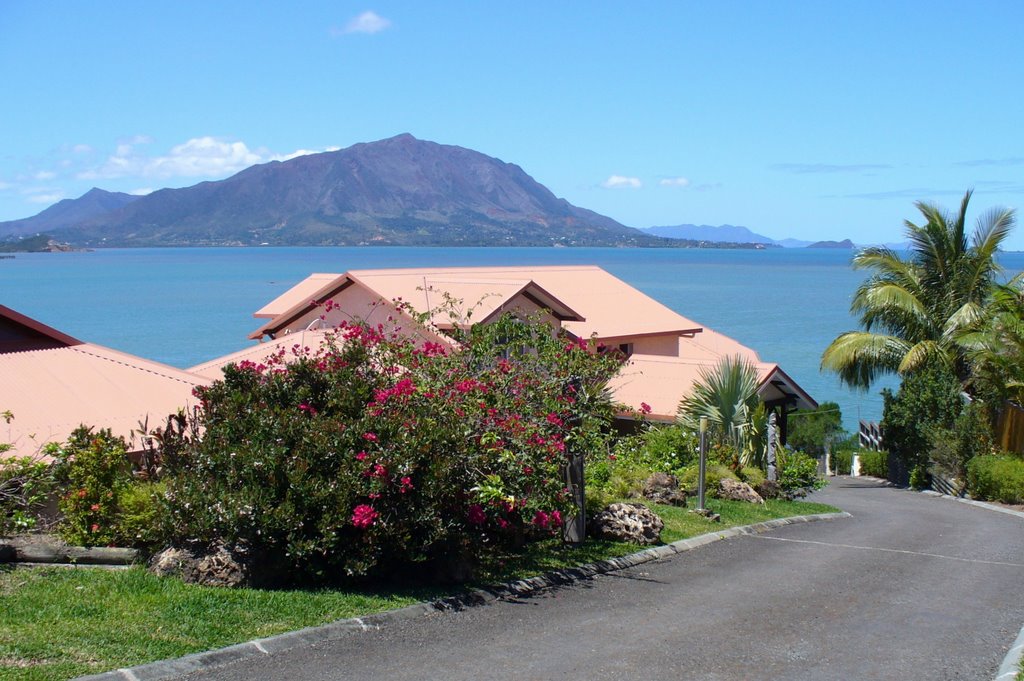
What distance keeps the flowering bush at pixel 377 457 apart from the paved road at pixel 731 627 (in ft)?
3.25

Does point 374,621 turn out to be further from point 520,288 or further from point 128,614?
point 520,288

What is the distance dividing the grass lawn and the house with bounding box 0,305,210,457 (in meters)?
2.87

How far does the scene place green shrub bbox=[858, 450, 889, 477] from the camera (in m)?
36.4

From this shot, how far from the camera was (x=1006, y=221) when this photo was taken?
3095 cm

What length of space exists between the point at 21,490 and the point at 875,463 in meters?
31.7

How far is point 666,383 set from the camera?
30453mm

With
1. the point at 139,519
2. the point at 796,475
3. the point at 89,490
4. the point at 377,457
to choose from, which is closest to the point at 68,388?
the point at 89,490

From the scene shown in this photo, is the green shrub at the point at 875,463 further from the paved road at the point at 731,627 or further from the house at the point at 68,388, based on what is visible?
the house at the point at 68,388

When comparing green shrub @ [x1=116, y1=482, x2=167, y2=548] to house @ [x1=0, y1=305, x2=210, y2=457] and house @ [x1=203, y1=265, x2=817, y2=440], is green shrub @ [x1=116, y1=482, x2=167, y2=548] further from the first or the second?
house @ [x1=203, y1=265, x2=817, y2=440]

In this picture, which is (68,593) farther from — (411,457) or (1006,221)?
(1006,221)

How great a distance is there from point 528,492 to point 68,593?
14.4 feet

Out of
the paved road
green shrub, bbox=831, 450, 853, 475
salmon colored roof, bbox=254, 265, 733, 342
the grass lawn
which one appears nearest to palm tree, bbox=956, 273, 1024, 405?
salmon colored roof, bbox=254, 265, 733, 342

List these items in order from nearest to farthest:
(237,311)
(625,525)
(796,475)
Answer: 1. (625,525)
2. (796,475)
3. (237,311)

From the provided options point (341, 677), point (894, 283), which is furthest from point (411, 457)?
point (894, 283)
